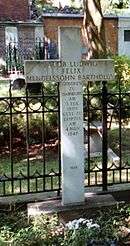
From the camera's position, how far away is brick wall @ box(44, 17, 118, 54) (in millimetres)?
26812

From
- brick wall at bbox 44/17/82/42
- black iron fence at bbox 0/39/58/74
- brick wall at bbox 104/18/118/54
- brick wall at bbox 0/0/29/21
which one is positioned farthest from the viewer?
brick wall at bbox 0/0/29/21

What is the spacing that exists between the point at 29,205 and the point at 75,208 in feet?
1.72

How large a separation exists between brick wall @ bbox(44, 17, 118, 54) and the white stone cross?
20.8 m

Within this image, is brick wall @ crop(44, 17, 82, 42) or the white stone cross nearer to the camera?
the white stone cross

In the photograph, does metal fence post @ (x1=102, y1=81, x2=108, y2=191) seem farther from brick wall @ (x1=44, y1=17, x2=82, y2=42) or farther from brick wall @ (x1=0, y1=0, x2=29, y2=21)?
brick wall @ (x1=0, y1=0, x2=29, y2=21)

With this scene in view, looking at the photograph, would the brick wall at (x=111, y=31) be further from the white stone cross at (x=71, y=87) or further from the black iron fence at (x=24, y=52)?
the white stone cross at (x=71, y=87)

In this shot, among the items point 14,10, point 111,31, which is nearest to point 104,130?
point 111,31

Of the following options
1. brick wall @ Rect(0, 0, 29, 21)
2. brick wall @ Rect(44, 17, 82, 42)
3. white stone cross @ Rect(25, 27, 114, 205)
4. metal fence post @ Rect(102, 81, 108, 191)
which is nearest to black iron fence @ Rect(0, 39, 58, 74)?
brick wall @ Rect(44, 17, 82, 42)

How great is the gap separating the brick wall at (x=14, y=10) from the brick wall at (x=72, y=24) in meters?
2.15

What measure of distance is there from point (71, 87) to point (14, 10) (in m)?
23.7

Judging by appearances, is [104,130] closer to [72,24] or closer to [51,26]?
[51,26]

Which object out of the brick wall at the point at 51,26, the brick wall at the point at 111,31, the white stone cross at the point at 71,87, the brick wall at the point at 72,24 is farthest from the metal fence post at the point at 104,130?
the brick wall at the point at 111,31

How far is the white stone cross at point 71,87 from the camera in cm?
559

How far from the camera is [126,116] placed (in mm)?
10859
